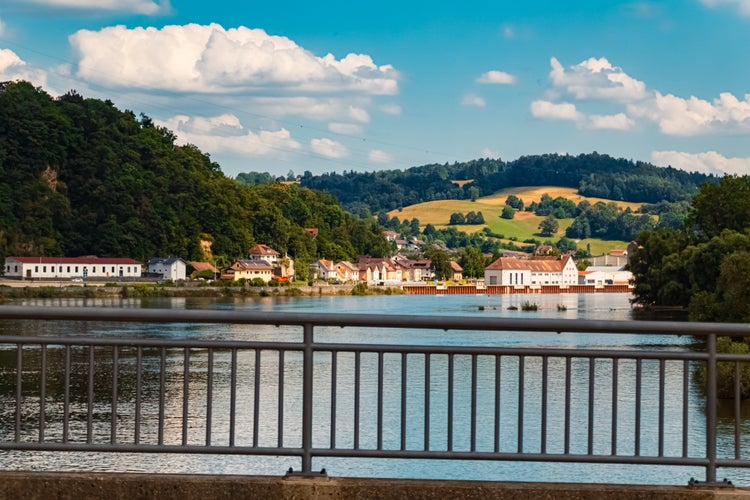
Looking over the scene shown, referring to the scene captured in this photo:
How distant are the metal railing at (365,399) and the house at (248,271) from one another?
419ft

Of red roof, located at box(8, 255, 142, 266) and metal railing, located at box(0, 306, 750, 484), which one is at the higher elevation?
red roof, located at box(8, 255, 142, 266)

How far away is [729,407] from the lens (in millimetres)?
35250

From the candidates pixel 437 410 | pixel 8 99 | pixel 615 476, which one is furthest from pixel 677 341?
pixel 8 99

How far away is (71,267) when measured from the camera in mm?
182875

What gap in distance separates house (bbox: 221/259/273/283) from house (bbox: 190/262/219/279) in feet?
5.81

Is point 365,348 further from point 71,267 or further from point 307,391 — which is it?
point 71,267

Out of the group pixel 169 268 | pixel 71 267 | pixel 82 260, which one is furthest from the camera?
pixel 169 268

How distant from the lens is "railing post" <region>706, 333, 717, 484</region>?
855cm

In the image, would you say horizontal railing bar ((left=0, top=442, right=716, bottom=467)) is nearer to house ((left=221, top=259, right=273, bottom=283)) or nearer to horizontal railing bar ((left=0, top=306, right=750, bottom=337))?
horizontal railing bar ((left=0, top=306, right=750, bottom=337))

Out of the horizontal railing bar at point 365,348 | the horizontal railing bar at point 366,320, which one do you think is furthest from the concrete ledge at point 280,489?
the horizontal railing bar at point 366,320

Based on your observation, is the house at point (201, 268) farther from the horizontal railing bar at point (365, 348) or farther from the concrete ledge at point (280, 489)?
the concrete ledge at point (280, 489)

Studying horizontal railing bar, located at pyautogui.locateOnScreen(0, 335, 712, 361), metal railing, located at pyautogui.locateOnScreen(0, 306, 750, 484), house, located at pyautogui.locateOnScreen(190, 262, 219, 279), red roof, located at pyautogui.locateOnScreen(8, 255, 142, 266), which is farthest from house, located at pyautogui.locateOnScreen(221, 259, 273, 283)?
horizontal railing bar, located at pyautogui.locateOnScreen(0, 335, 712, 361)

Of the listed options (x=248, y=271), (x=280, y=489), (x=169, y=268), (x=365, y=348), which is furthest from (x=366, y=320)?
(x=248, y=271)

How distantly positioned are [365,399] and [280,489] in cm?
2676
